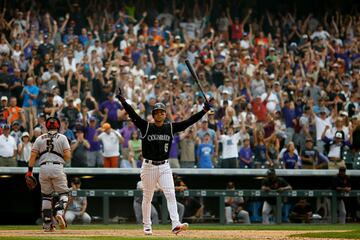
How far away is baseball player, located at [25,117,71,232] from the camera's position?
14906 millimetres

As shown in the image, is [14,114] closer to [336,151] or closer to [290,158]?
[290,158]

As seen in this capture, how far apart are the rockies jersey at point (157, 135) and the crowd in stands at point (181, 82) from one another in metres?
5.31

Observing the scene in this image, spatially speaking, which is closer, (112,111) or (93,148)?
(93,148)

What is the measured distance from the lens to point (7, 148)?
20.3 m

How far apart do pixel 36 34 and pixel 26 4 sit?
1.97 m

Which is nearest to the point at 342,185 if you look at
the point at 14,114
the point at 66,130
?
the point at 66,130

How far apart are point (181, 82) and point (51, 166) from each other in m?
9.74

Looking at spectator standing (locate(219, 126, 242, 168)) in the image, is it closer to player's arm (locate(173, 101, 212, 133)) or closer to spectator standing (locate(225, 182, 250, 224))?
spectator standing (locate(225, 182, 250, 224))

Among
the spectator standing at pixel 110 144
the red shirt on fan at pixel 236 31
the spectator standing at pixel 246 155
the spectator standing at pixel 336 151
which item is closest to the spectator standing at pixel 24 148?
the spectator standing at pixel 110 144

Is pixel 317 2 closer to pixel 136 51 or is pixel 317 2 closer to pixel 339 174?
pixel 136 51

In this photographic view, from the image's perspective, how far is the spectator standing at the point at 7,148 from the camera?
20234mm

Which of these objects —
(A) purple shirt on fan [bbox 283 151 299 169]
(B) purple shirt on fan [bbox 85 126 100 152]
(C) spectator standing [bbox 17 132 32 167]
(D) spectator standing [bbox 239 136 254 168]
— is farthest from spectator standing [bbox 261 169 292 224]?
(C) spectator standing [bbox 17 132 32 167]

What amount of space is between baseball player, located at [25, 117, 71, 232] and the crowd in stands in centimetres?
514

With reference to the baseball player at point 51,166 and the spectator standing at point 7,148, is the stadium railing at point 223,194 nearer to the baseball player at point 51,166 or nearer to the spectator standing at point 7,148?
the spectator standing at point 7,148
